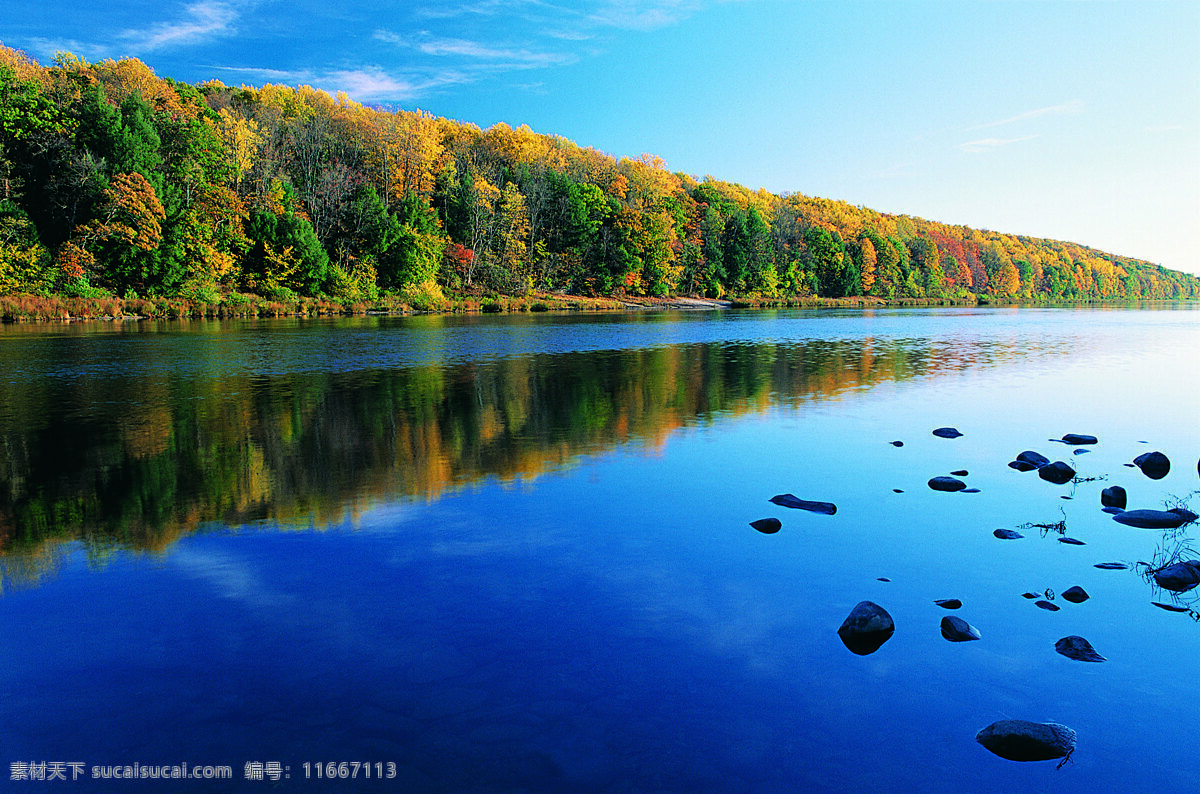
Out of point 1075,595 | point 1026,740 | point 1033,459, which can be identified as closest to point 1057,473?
point 1033,459

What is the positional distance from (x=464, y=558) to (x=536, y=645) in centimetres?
201

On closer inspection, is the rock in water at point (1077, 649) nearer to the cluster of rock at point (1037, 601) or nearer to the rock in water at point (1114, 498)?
the cluster of rock at point (1037, 601)

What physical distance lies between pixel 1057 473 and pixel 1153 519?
1945mm

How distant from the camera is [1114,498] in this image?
9023 millimetres

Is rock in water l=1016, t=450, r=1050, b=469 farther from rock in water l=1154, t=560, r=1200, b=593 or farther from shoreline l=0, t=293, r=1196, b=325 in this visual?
shoreline l=0, t=293, r=1196, b=325

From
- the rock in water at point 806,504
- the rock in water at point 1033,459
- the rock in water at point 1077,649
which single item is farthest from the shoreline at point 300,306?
the rock in water at point 1077,649

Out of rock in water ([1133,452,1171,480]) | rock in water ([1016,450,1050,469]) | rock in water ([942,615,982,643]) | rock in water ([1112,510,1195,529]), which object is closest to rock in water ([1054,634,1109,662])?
rock in water ([942,615,982,643])

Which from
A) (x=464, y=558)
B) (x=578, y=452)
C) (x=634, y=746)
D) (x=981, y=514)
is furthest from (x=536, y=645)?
(x=578, y=452)

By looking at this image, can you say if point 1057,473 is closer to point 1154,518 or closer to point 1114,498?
point 1114,498

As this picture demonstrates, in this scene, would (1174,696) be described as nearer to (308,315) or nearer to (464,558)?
(464,558)

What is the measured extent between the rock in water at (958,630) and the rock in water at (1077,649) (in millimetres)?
551

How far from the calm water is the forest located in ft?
166

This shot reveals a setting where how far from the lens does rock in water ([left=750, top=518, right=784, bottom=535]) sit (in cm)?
803

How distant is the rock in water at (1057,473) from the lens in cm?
1010
